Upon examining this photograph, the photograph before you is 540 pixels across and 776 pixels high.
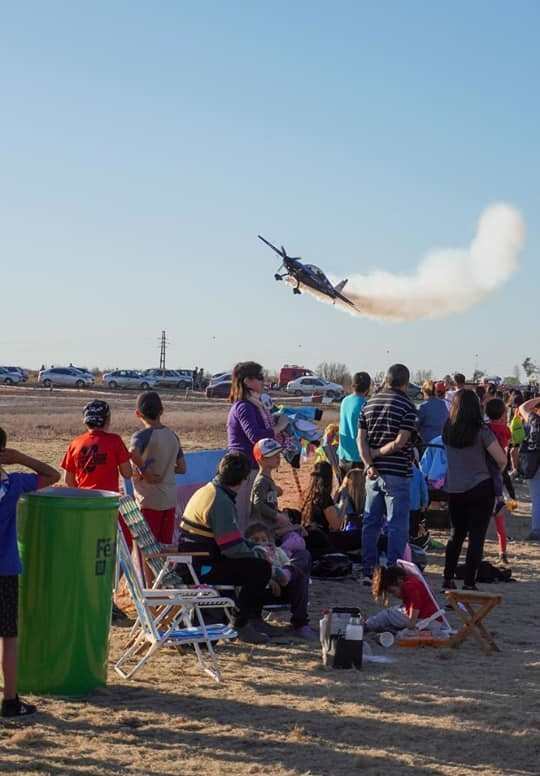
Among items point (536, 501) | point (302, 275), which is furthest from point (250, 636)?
point (302, 275)

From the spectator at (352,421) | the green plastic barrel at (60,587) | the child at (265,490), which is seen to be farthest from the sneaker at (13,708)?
the spectator at (352,421)

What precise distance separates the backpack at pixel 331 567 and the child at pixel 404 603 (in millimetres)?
1762

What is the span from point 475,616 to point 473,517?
1797mm

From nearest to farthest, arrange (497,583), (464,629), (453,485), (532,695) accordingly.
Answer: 1. (532,695)
2. (464,629)
3. (453,485)
4. (497,583)

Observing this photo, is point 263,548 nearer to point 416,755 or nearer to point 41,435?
point 416,755

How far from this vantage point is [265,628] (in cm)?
802

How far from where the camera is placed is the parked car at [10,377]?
75438mm

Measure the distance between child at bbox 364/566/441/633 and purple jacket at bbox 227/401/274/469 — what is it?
151 centimetres

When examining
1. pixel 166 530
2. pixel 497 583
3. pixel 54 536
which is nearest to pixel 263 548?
pixel 166 530

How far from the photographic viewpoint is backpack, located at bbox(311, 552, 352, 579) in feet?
→ 33.9

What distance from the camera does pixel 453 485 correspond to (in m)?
9.55

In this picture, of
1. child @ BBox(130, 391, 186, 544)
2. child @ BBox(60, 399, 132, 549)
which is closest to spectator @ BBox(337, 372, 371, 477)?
child @ BBox(130, 391, 186, 544)

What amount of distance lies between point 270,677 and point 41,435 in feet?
75.2

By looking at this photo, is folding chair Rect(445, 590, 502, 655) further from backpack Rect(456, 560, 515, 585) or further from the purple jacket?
backpack Rect(456, 560, 515, 585)
